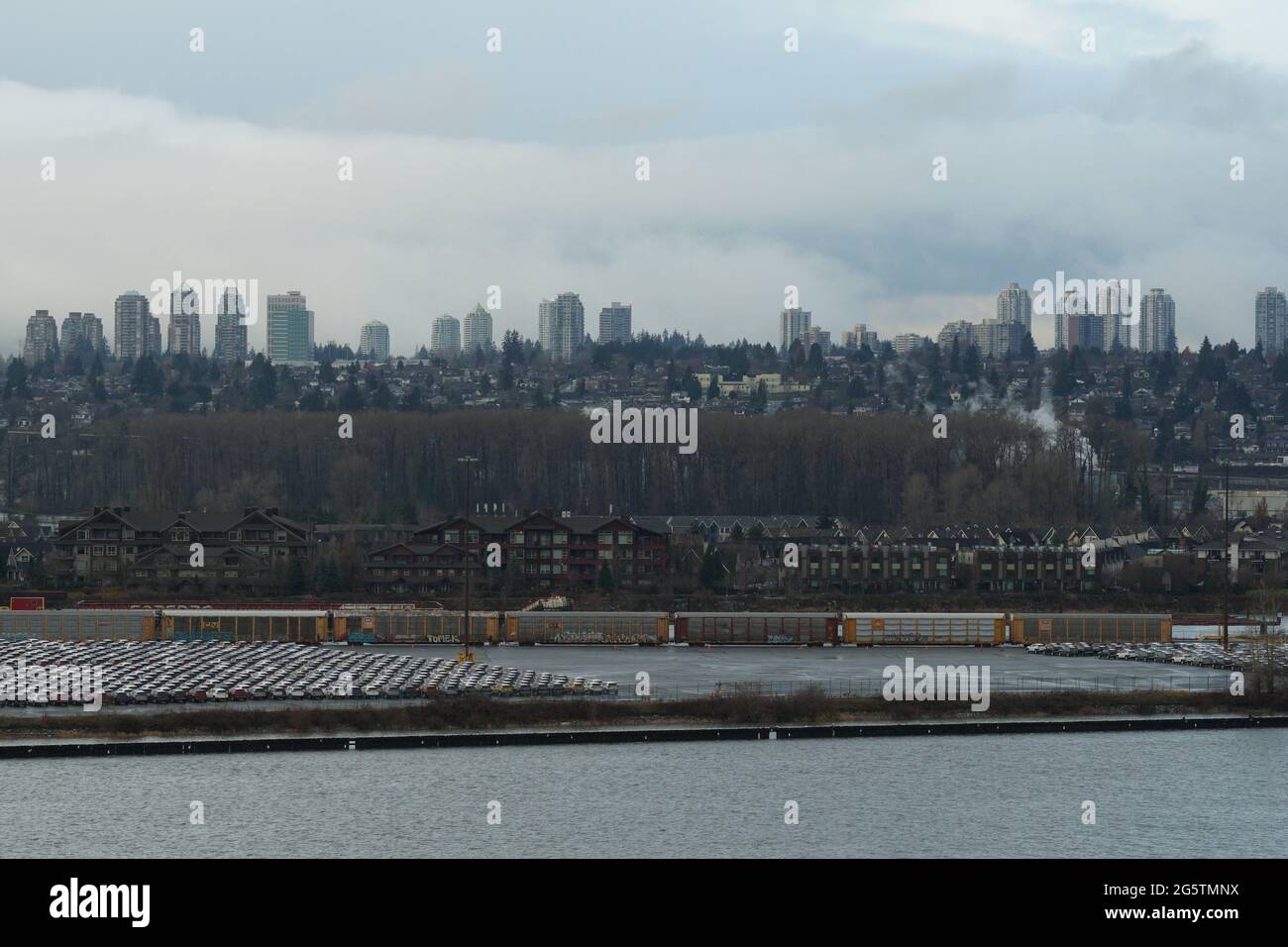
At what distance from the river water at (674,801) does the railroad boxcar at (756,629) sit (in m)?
21.6

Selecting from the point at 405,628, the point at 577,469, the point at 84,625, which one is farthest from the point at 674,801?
the point at 577,469

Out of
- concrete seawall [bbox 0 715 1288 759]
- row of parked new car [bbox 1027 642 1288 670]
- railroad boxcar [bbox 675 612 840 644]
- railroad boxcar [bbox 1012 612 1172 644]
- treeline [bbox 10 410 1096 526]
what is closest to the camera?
concrete seawall [bbox 0 715 1288 759]

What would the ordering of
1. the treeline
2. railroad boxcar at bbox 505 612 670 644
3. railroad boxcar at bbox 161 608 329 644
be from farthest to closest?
the treeline < railroad boxcar at bbox 505 612 670 644 < railroad boxcar at bbox 161 608 329 644

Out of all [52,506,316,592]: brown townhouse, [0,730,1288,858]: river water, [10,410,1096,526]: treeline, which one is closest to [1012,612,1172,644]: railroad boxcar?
[0,730,1288,858]: river water

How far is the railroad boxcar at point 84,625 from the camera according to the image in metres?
60.5

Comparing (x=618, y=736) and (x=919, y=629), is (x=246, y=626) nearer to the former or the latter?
(x=919, y=629)

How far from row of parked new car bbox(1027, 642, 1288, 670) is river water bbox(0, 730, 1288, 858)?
1164cm

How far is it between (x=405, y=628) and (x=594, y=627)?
6.52m

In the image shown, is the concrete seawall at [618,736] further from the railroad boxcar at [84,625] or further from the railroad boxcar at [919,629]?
the railroad boxcar at [84,625]

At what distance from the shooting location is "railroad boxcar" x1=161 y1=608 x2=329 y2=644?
60812 millimetres

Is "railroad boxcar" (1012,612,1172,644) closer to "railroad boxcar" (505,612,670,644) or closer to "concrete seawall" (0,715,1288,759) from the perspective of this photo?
"railroad boxcar" (505,612,670,644)

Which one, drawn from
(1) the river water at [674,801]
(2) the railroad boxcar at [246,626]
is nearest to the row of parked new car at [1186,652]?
(1) the river water at [674,801]

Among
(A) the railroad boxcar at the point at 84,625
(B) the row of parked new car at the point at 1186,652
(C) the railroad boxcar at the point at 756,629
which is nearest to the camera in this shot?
(B) the row of parked new car at the point at 1186,652
